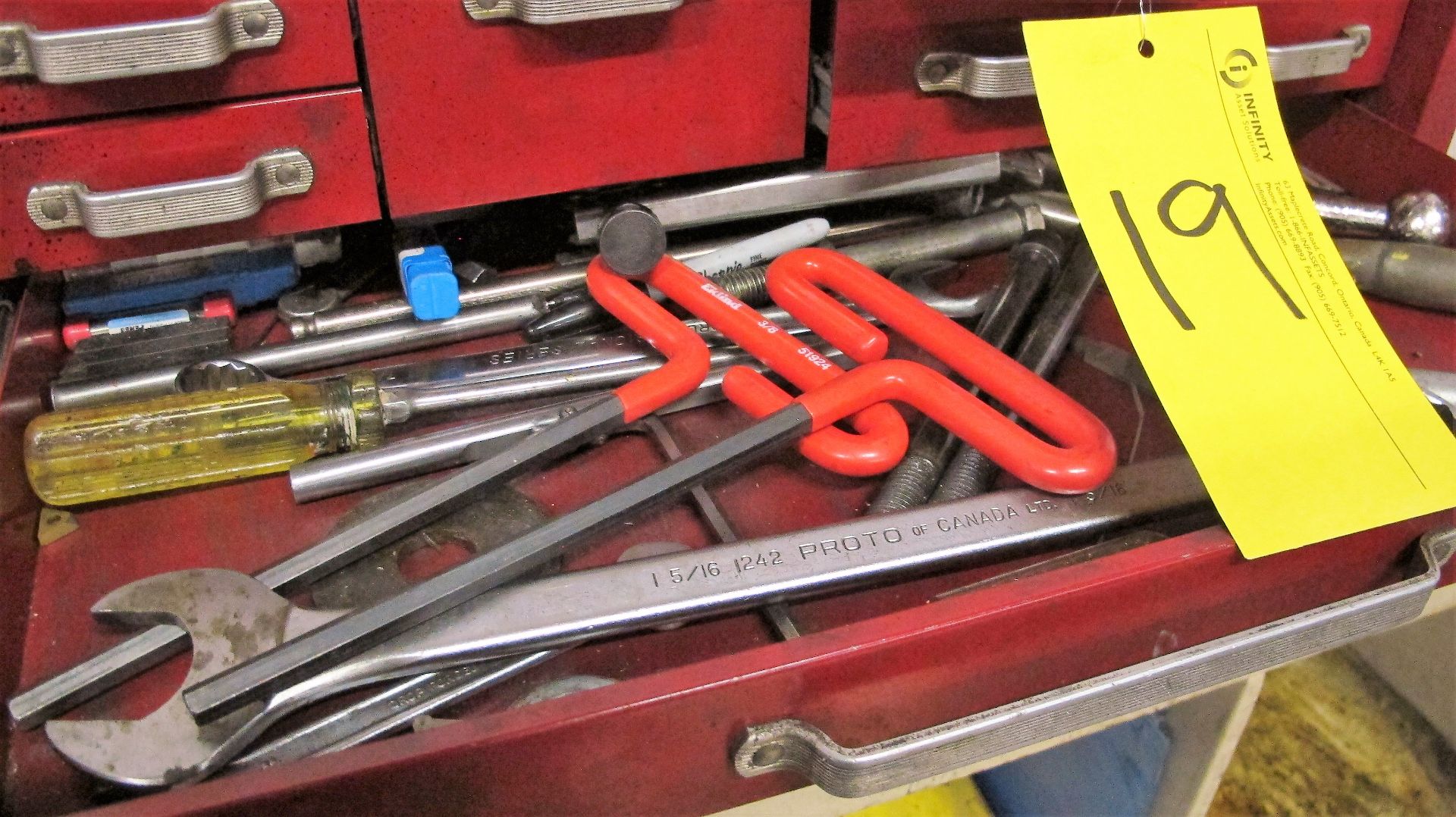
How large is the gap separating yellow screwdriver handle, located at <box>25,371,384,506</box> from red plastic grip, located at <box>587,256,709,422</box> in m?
0.12

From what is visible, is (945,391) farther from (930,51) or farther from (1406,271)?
(1406,271)

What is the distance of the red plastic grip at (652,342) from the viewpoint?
495mm

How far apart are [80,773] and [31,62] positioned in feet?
0.88

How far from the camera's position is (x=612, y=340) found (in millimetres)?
567

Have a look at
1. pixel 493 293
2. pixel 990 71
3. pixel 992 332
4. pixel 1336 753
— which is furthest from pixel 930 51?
pixel 1336 753

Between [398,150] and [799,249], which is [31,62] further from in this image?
[799,249]

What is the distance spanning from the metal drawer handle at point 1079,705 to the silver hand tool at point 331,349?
0.95 feet

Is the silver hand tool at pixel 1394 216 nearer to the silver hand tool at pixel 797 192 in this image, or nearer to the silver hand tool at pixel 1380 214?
the silver hand tool at pixel 1380 214

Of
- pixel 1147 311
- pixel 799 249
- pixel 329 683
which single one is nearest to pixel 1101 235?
pixel 1147 311

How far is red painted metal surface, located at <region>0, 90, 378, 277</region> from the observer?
0.44 meters

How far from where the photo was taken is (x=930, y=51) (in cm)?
53

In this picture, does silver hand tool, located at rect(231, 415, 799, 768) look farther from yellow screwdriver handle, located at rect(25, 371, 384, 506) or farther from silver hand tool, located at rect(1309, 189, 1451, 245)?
silver hand tool, located at rect(1309, 189, 1451, 245)

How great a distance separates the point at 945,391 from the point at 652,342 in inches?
5.8

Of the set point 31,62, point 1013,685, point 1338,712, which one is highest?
point 31,62
